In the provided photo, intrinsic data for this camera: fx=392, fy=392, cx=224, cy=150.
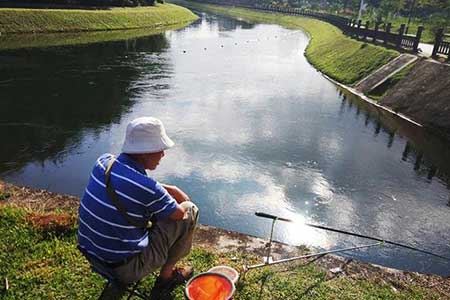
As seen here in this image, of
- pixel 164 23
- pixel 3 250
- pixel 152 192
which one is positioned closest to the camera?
pixel 152 192

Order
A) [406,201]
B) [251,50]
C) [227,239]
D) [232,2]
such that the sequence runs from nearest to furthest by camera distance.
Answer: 1. [227,239]
2. [406,201]
3. [251,50]
4. [232,2]

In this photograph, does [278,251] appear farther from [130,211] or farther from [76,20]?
[76,20]

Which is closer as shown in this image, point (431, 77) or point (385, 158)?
point (385, 158)

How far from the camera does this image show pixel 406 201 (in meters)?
10.5

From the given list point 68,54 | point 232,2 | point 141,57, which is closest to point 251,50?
point 141,57

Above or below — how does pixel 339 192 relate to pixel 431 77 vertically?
below

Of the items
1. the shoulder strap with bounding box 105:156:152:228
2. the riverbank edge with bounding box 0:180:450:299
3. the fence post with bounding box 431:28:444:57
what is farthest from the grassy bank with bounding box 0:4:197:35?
the shoulder strap with bounding box 105:156:152:228

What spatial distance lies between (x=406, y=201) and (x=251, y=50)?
27954 millimetres

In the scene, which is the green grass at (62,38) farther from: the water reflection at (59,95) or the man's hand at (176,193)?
the man's hand at (176,193)

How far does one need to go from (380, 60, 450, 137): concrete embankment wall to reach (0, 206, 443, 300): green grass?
11.9m

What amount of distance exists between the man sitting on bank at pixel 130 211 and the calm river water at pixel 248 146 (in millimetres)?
4800

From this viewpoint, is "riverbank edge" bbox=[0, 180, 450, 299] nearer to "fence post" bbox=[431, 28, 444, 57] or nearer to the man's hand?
the man's hand

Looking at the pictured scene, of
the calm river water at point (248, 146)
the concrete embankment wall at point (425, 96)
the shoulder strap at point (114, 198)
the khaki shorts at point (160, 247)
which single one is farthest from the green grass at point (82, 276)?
the concrete embankment wall at point (425, 96)

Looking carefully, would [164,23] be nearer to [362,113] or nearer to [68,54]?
[68,54]
